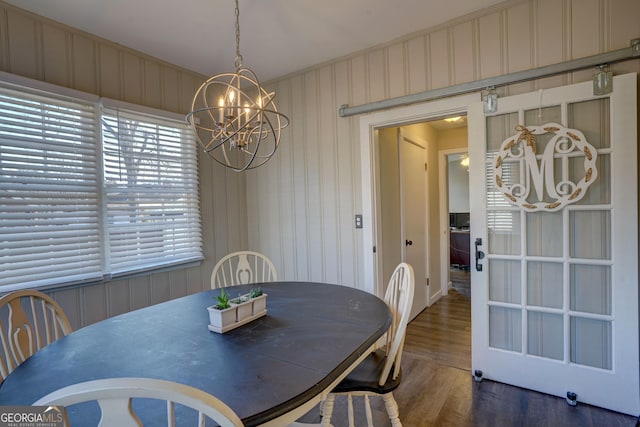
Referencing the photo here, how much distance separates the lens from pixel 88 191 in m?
2.32

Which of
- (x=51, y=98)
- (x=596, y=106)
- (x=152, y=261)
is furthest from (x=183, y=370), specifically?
(x=596, y=106)

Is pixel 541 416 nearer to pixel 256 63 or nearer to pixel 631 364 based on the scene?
pixel 631 364

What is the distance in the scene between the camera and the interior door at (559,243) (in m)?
1.82

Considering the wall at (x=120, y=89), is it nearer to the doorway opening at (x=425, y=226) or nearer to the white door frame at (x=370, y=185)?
the white door frame at (x=370, y=185)

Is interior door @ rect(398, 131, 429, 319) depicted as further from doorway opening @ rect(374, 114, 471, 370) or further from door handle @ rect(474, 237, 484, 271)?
door handle @ rect(474, 237, 484, 271)

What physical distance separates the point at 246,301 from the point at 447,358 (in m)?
1.99

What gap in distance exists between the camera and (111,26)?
7.38ft

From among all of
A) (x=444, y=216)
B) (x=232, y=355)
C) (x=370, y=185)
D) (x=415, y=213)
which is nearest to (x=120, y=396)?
(x=232, y=355)

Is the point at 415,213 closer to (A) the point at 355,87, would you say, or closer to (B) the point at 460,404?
(A) the point at 355,87

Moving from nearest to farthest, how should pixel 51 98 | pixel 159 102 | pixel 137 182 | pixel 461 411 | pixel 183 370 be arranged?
pixel 183 370, pixel 461 411, pixel 51 98, pixel 137 182, pixel 159 102

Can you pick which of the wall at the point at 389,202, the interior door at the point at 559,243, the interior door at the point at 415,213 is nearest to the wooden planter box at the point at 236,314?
the wall at the point at 389,202

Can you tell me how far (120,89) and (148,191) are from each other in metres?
0.84

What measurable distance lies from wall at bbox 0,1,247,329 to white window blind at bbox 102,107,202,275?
142 millimetres

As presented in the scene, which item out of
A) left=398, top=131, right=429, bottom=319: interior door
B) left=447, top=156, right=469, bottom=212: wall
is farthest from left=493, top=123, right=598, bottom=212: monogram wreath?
left=447, top=156, right=469, bottom=212: wall
